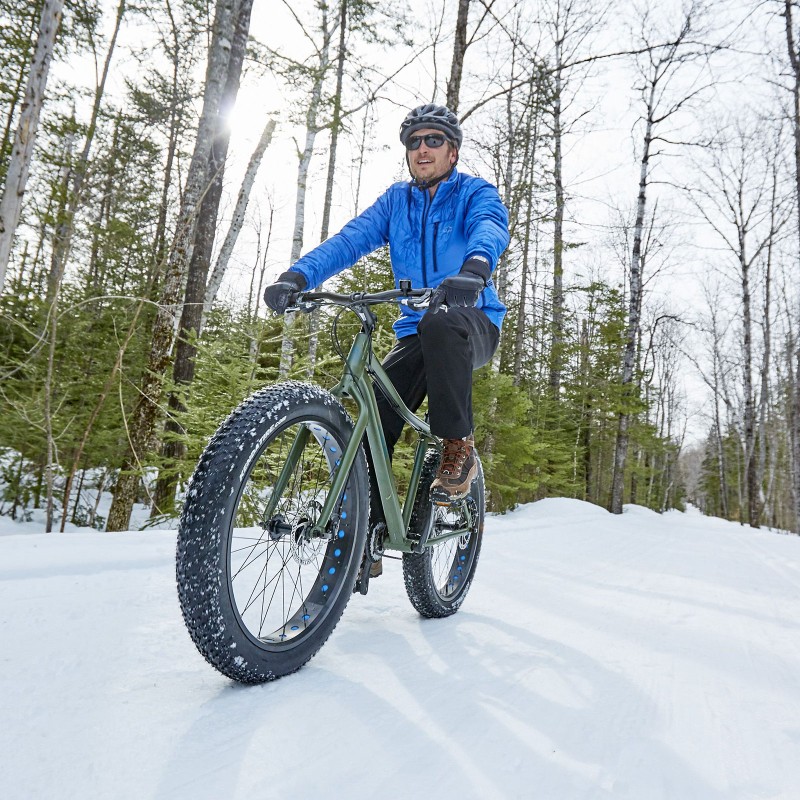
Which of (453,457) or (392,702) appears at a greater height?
(453,457)

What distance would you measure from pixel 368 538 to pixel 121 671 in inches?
34.7

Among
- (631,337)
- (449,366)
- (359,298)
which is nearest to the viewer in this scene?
(359,298)

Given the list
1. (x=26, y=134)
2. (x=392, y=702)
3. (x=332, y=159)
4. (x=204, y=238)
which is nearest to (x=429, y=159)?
(x=392, y=702)

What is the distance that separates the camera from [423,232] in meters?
2.39

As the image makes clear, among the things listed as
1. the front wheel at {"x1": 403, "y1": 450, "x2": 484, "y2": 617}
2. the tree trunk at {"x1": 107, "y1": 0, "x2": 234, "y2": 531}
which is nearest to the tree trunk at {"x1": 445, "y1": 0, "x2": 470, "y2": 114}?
the tree trunk at {"x1": 107, "y1": 0, "x2": 234, "y2": 531}

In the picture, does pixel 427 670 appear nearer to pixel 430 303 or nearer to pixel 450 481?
pixel 450 481

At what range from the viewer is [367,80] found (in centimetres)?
1027

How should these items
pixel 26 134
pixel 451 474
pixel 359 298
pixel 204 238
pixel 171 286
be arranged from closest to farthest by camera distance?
pixel 359 298, pixel 451 474, pixel 26 134, pixel 171 286, pixel 204 238

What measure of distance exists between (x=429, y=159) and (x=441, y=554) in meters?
1.90

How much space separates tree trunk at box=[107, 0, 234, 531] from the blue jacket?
3626mm

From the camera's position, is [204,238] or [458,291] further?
[204,238]

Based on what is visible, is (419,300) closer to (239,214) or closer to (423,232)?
(423,232)

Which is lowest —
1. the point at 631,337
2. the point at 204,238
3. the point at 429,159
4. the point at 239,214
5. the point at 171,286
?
the point at 429,159

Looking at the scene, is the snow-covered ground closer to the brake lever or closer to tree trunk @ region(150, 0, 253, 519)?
the brake lever
